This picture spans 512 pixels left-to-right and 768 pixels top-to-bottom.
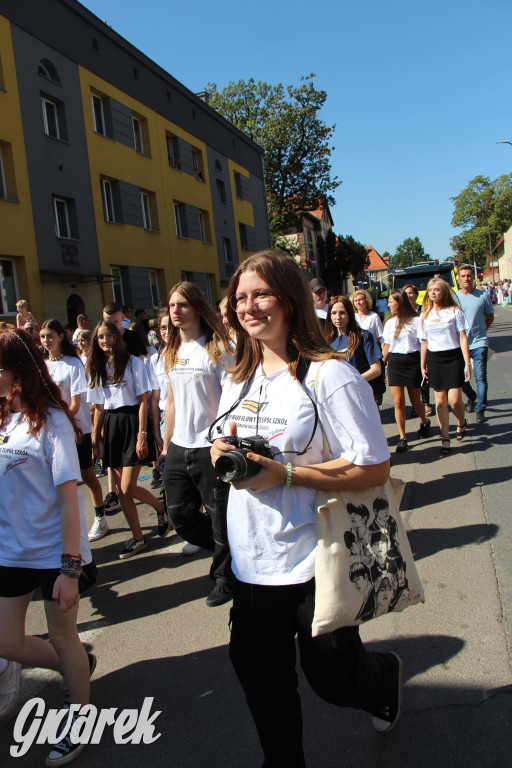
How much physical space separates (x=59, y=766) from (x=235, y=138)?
30691 millimetres

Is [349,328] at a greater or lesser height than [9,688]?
greater

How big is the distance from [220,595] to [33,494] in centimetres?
168

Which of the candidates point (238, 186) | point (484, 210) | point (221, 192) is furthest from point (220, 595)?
point (484, 210)

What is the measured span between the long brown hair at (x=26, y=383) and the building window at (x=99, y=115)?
18.2m

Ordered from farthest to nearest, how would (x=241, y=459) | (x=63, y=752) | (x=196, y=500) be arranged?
(x=196, y=500), (x=63, y=752), (x=241, y=459)

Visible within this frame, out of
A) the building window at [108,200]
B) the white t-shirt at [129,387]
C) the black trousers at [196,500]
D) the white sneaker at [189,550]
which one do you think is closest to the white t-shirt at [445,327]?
the white t-shirt at [129,387]

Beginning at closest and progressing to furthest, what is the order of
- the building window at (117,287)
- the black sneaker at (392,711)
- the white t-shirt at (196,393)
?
the black sneaker at (392,711)
the white t-shirt at (196,393)
the building window at (117,287)

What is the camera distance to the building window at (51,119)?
16.1 m

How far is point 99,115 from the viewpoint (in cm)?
1866

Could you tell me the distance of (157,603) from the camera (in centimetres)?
380

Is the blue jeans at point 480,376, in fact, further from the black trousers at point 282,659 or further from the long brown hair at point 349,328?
the black trousers at point 282,659

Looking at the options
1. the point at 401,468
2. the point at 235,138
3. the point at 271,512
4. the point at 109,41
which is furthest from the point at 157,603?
the point at 235,138

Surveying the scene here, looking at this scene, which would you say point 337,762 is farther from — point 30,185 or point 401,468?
point 30,185

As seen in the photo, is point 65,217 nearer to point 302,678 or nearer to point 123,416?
point 123,416
